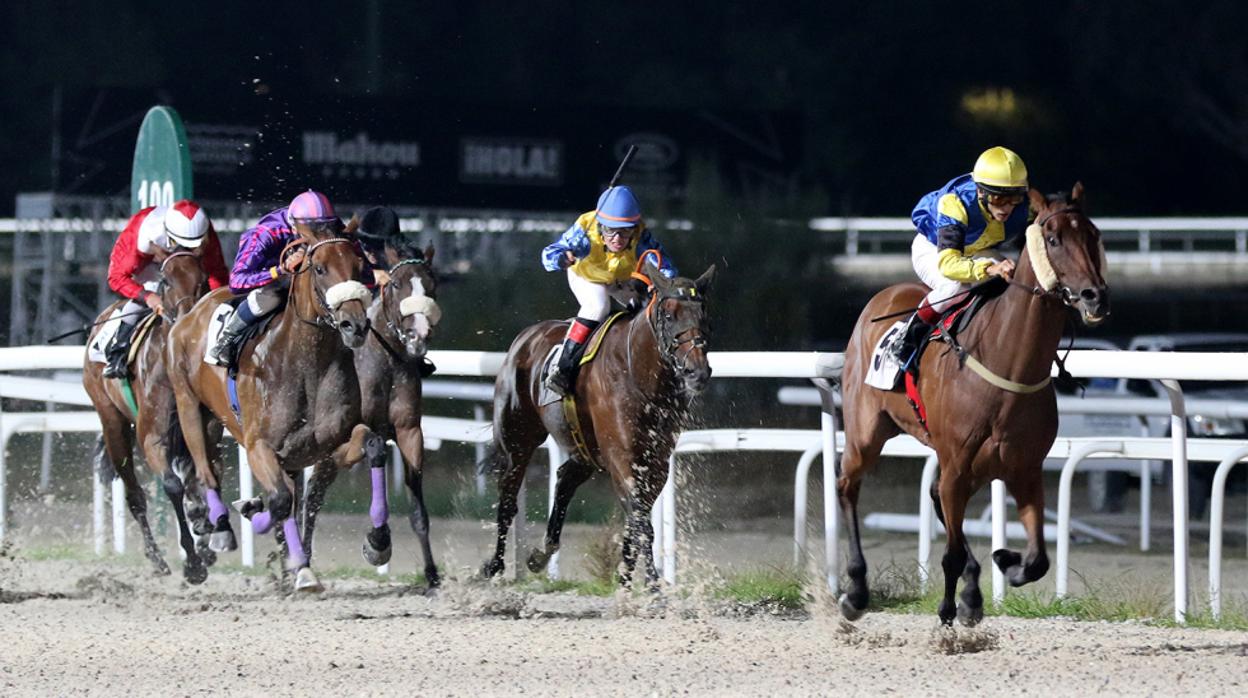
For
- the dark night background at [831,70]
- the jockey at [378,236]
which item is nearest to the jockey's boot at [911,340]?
the jockey at [378,236]

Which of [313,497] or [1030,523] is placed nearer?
[1030,523]

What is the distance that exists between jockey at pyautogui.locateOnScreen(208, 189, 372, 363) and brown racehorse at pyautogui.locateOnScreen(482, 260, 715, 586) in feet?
3.30

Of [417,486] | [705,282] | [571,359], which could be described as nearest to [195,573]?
[417,486]

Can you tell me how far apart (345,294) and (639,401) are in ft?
3.71

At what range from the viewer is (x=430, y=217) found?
1670 centimetres

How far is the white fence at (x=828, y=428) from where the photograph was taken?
652 cm

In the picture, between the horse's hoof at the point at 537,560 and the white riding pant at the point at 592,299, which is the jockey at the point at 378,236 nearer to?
the white riding pant at the point at 592,299

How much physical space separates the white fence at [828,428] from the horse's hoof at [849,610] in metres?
0.69

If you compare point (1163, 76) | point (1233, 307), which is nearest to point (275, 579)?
point (1233, 307)

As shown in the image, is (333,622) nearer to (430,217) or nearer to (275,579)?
(275,579)

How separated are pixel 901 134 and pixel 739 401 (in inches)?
410

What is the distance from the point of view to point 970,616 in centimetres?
605

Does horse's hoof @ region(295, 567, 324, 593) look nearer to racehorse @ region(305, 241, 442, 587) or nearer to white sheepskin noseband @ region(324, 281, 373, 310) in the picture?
racehorse @ region(305, 241, 442, 587)

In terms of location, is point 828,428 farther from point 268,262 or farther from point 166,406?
point 166,406
